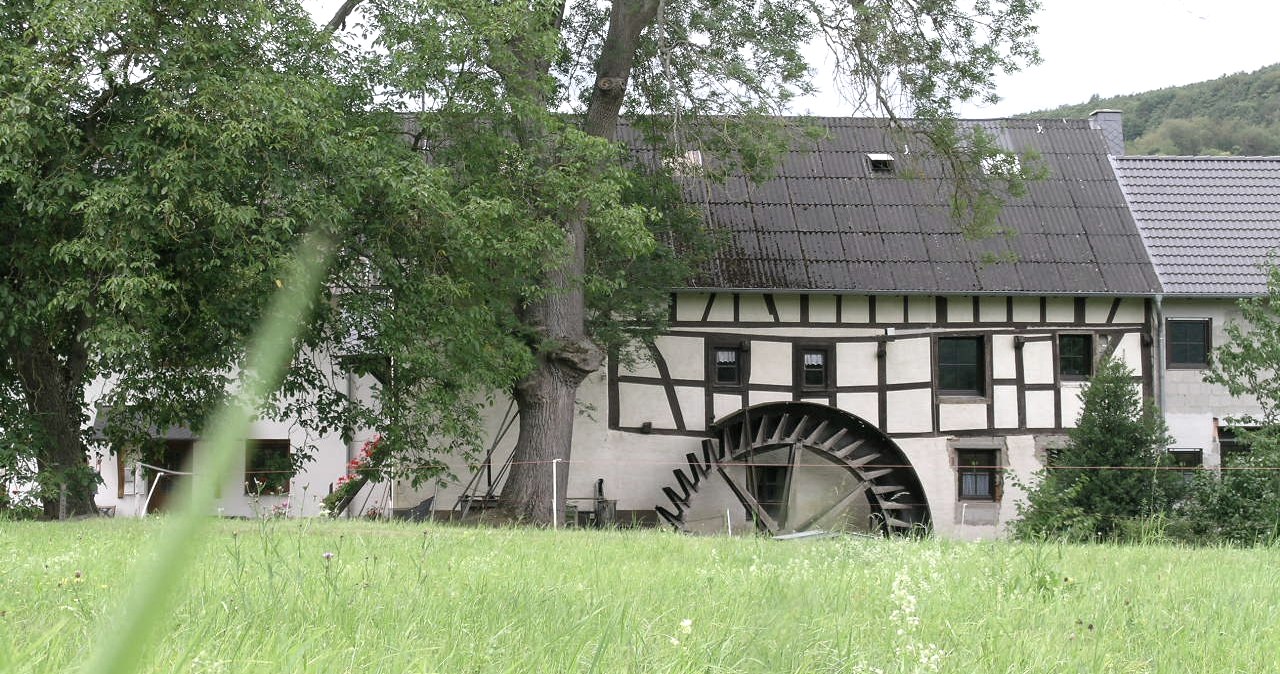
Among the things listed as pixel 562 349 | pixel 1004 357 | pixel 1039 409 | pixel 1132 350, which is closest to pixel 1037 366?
pixel 1004 357

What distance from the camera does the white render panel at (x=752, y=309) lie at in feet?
67.0

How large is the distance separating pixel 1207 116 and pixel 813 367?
35.5 m

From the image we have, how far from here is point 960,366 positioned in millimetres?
21109

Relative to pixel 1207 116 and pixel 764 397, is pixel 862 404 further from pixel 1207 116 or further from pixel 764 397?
pixel 1207 116

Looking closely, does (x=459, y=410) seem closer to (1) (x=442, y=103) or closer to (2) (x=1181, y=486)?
(1) (x=442, y=103)

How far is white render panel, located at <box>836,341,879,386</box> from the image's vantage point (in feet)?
67.5

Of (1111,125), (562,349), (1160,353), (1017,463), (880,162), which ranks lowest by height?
(1017,463)

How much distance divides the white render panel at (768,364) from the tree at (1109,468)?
4472mm

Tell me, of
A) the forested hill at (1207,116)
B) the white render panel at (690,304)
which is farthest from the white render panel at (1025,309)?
the forested hill at (1207,116)

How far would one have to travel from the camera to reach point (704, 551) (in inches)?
256

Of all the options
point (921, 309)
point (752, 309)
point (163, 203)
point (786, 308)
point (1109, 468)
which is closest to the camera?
point (163, 203)

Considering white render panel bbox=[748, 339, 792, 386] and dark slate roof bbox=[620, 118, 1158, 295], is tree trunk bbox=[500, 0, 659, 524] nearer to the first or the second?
dark slate roof bbox=[620, 118, 1158, 295]

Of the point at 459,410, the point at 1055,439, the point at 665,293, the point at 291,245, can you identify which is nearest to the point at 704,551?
the point at 291,245

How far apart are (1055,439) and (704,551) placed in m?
15.6
